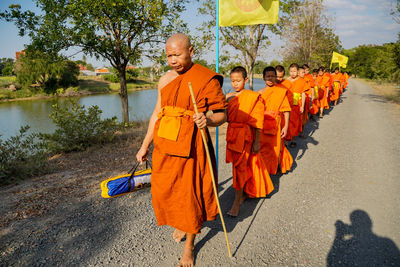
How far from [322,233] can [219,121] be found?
183cm

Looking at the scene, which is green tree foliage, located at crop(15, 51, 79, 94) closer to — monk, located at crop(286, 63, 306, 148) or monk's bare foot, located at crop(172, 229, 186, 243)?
monk, located at crop(286, 63, 306, 148)

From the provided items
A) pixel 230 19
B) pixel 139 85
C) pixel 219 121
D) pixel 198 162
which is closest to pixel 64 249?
pixel 198 162

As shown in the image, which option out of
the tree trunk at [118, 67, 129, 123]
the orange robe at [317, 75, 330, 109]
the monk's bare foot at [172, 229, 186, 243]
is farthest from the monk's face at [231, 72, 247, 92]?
the orange robe at [317, 75, 330, 109]

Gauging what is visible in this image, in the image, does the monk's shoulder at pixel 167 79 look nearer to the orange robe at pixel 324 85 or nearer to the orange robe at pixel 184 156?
the orange robe at pixel 184 156

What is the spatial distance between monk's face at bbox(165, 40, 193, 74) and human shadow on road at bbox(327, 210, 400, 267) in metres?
2.33

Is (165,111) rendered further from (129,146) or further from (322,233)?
(129,146)

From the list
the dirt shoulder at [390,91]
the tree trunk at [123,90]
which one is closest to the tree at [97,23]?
the tree trunk at [123,90]

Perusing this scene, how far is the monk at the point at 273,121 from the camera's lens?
402cm

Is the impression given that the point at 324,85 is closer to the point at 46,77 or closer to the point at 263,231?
the point at 263,231

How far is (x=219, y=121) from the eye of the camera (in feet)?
7.11

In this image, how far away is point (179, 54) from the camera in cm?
210

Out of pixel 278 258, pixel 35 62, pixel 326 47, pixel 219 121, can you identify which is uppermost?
pixel 326 47

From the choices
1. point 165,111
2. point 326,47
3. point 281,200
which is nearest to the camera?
point 165,111

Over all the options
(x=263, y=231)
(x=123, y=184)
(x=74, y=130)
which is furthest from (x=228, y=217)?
(x=74, y=130)
